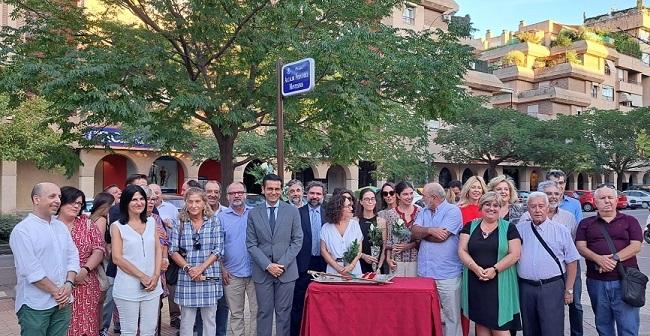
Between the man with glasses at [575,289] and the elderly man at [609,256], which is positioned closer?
the elderly man at [609,256]

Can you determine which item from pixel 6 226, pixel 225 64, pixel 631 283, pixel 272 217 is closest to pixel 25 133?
pixel 6 226

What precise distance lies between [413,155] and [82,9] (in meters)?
18.9

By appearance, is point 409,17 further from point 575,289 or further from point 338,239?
point 338,239

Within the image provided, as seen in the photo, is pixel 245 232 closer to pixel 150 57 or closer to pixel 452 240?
pixel 452 240

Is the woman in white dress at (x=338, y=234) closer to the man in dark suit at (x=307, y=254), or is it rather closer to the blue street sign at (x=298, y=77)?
the man in dark suit at (x=307, y=254)

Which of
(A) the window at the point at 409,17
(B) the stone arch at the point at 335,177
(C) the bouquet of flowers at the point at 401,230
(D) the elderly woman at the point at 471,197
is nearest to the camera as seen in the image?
(C) the bouquet of flowers at the point at 401,230

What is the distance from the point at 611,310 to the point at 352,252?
263 cm

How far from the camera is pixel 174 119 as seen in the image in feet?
32.9

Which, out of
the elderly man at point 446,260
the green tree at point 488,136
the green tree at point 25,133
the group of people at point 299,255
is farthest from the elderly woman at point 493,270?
the green tree at point 488,136

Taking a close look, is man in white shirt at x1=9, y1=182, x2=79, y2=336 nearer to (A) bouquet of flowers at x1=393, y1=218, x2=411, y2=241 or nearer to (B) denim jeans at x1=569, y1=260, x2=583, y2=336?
(A) bouquet of flowers at x1=393, y1=218, x2=411, y2=241

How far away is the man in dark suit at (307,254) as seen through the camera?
20.2 feet

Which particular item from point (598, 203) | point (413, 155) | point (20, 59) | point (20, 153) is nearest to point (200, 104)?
point (20, 59)

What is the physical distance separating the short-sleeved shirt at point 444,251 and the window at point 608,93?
175 feet

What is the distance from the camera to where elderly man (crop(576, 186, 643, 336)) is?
5.40 meters
